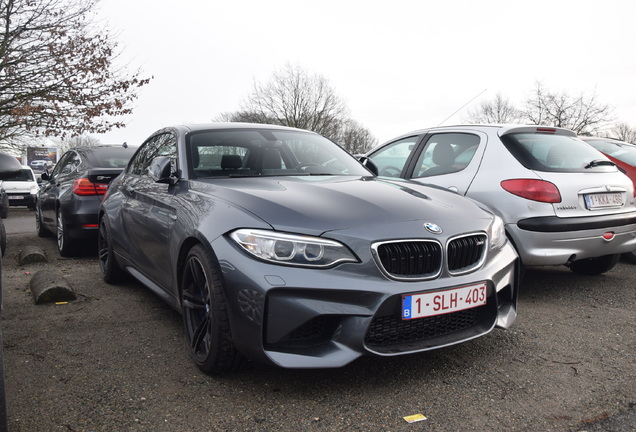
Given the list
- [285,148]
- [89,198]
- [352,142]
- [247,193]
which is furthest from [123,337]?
[352,142]

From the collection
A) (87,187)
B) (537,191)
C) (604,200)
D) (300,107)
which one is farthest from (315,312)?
(300,107)

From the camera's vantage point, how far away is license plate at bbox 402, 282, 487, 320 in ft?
8.86

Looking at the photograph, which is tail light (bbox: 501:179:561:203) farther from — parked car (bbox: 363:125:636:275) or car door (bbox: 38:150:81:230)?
car door (bbox: 38:150:81:230)

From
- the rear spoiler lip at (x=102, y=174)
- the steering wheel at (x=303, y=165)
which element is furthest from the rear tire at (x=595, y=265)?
the rear spoiler lip at (x=102, y=174)

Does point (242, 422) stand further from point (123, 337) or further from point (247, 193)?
point (123, 337)

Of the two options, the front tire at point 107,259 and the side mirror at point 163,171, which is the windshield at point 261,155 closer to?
the side mirror at point 163,171

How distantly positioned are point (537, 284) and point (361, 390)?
3114mm

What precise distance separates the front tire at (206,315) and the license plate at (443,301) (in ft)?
2.96

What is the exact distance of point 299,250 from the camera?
2.67m

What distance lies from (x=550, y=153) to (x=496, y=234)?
1.80 m

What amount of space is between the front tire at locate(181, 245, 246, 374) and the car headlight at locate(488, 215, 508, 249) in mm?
1536

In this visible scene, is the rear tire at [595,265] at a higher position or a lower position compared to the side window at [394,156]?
lower

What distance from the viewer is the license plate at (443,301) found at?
2699mm

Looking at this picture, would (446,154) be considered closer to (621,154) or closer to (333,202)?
(333,202)
